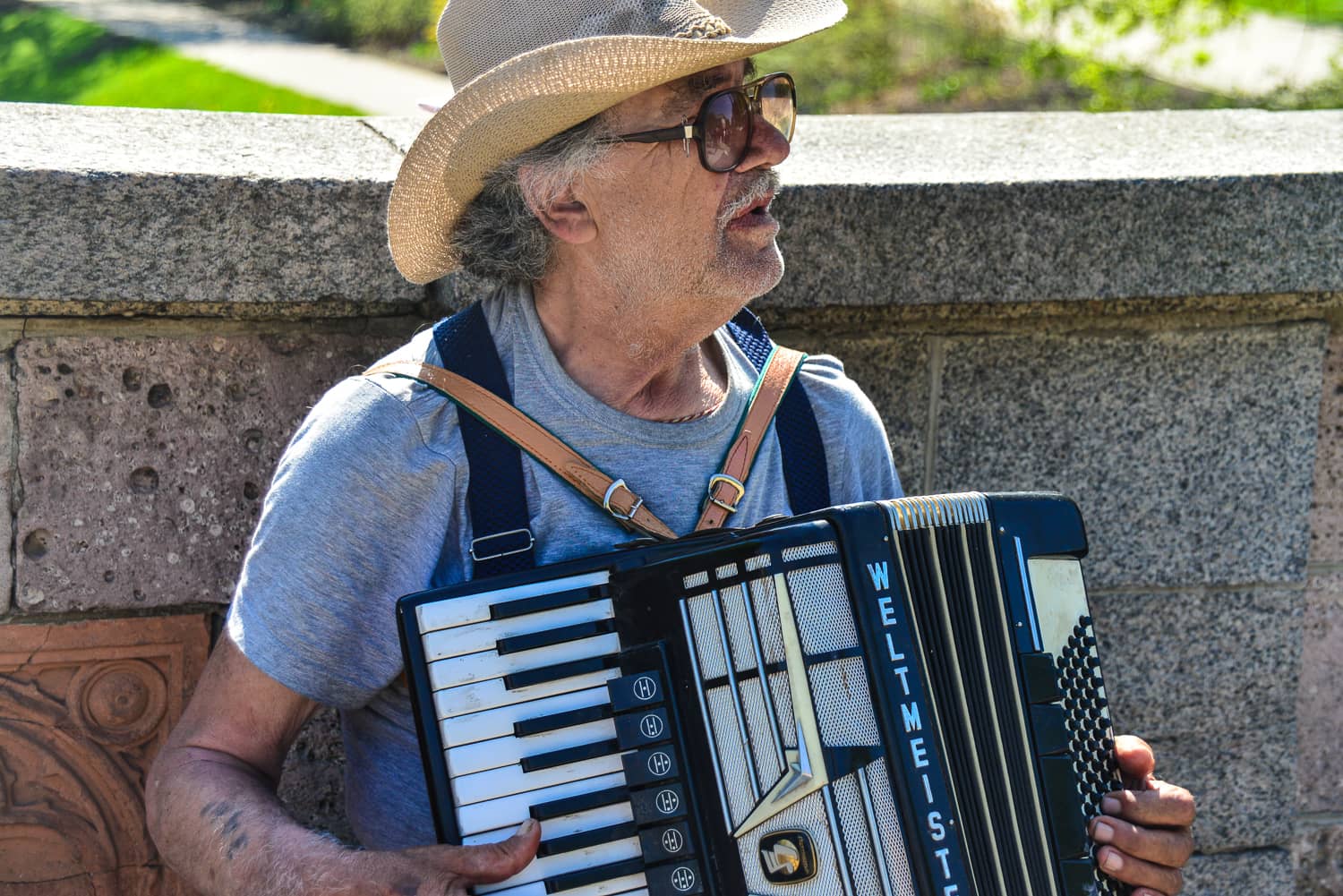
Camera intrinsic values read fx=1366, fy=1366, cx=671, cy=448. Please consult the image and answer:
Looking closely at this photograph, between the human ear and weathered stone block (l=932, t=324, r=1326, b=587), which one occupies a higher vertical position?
the human ear

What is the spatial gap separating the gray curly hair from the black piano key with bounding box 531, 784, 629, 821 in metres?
0.80

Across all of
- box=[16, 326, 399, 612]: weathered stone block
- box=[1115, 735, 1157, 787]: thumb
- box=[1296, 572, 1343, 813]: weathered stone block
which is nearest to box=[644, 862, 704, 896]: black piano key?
box=[1115, 735, 1157, 787]: thumb

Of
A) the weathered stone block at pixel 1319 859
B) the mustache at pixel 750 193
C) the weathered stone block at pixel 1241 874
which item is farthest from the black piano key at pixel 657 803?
the weathered stone block at pixel 1319 859

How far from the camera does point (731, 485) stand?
78.5 inches

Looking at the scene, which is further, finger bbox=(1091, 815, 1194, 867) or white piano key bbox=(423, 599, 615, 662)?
finger bbox=(1091, 815, 1194, 867)

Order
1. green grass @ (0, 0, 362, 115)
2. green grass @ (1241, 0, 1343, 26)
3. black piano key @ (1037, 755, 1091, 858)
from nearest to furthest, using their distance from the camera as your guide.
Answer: black piano key @ (1037, 755, 1091, 858), green grass @ (0, 0, 362, 115), green grass @ (1241, 0, 1343, 26)

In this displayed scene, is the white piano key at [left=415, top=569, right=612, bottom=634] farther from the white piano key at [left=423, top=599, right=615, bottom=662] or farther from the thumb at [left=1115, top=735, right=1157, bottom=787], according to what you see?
the thumb at [left=1115, top=735, right=1157, bottom=787]

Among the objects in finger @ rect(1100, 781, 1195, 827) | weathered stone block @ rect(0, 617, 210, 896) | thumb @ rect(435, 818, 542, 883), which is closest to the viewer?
thumb @ rect(435, 818, 542, 883)

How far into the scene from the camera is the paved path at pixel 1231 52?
7258 mm

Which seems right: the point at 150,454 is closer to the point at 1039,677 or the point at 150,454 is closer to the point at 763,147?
the point at 763,147

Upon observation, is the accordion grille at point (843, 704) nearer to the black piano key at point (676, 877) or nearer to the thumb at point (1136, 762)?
the black piano key at point (676, 877)

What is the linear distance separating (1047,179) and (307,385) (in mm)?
1313

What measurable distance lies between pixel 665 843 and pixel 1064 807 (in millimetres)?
543

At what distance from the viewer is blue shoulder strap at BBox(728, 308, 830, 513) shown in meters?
2.08
